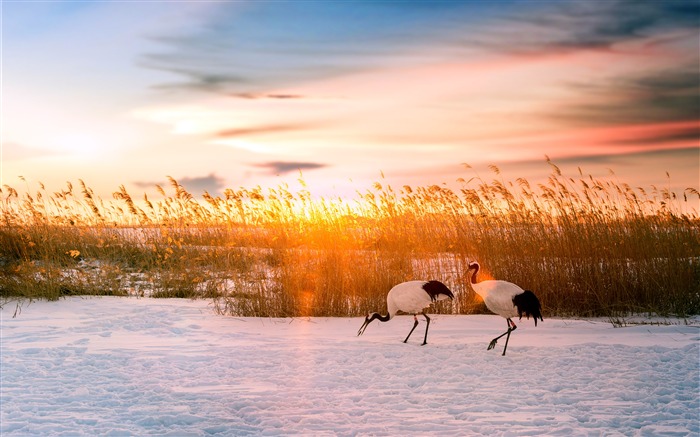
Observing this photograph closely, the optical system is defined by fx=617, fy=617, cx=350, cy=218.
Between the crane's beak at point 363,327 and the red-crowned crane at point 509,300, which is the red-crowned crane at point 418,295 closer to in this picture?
the crane's beak at point 363,327

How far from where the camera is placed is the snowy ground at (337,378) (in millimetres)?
4484

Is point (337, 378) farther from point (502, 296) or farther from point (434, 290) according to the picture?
point (502, 296)

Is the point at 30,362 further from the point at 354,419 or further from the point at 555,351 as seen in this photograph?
the point at 555,351

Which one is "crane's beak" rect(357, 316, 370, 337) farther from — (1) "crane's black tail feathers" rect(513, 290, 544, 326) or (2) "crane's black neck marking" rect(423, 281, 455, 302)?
(1) "crane's black tail feathers" rect(513, 290, 544, 326)

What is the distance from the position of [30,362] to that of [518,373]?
487cm

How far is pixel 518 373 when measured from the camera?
586 centimetres

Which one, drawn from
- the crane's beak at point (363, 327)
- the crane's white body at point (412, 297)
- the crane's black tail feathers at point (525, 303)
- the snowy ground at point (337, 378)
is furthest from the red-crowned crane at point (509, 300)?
the crane's beak at point (363, 327)

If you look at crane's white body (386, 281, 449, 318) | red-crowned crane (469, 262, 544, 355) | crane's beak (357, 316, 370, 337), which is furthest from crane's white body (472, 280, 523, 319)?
crane's beak (357, 316, 370, 337)

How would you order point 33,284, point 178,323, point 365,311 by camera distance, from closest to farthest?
point 178,323 → point 365,311 → point 33,284

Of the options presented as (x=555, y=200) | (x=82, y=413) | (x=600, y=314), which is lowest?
(x=82, y=413)

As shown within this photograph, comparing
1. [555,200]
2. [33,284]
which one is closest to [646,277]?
[555,200]

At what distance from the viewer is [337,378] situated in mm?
5633

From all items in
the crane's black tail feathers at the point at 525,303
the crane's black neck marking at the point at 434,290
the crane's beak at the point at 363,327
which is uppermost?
the crane's black neck marking at the point at 434,290

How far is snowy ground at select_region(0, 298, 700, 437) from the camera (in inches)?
177
